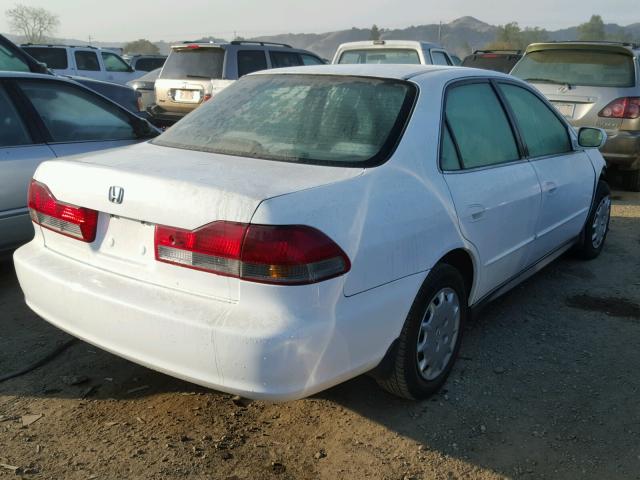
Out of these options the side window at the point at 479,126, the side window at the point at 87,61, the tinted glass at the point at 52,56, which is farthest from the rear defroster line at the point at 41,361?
→ the side window at the point at 87,61

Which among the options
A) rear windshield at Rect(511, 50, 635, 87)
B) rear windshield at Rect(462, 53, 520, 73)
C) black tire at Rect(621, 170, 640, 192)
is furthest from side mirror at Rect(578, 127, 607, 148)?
rear windshield at Rect(462, 53, 520, 73)

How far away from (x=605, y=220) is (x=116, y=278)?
4283 mm

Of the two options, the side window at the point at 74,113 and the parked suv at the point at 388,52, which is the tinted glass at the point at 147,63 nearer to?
the parked suv at the point at 388,52

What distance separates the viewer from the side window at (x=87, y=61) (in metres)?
17.0

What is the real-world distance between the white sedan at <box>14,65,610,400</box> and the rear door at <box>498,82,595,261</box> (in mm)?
278

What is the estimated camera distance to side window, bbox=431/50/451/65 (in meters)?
10.2

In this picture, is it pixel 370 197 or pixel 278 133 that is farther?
pixel 278 133

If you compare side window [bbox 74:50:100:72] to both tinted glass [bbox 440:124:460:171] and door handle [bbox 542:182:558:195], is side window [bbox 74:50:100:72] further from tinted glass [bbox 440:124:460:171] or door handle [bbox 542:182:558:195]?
tinted glass [bbox 440:124:460:171]

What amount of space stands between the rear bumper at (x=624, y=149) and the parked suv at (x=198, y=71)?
18.3 feet

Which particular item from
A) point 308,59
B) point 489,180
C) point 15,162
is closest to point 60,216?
point 15,162

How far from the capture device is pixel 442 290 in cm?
301

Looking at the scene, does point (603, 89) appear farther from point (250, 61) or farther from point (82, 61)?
point (82, 61)

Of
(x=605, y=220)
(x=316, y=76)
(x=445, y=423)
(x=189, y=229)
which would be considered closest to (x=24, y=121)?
(x=316, y=76)

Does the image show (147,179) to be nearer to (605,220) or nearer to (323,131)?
(323,131)
